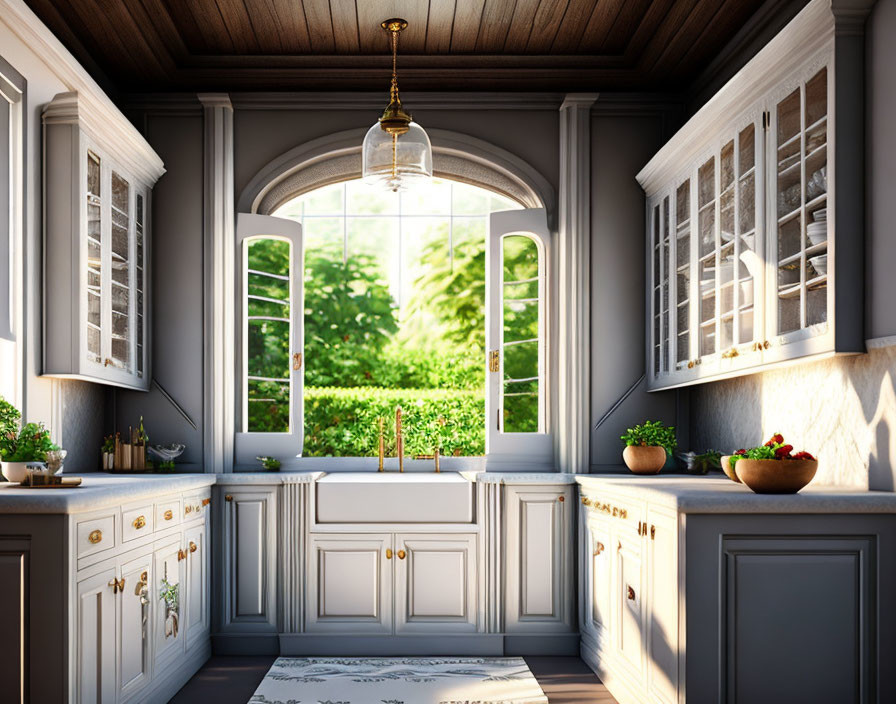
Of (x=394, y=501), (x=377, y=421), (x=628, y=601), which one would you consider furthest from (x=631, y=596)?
(x=377, y=421)

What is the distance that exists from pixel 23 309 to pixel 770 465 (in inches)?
114

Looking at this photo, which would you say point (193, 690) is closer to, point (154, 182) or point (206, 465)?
point (206, 465)

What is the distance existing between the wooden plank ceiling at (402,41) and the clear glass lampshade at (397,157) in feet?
2.01

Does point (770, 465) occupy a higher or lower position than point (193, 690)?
higher

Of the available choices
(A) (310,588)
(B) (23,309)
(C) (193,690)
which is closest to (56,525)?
(B) (23,309)

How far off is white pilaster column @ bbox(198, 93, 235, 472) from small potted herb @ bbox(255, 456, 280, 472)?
184mm

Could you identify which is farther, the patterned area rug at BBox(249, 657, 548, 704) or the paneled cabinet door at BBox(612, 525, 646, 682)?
the patterned area rug at BBox(249, 657, 548, 704)

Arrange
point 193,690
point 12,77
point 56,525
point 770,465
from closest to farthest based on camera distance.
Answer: point 56,525 → point 770,465 → point 12,77 → point 193,690

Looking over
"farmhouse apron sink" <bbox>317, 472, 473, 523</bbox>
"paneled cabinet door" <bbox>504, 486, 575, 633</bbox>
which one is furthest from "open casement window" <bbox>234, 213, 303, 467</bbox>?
"paneled cabinet door" <bbox>504, 486, 575, 633</bbox>

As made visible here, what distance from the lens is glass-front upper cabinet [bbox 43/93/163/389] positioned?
3.99 m

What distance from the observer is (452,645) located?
191 inches

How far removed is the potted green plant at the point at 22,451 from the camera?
3.35m

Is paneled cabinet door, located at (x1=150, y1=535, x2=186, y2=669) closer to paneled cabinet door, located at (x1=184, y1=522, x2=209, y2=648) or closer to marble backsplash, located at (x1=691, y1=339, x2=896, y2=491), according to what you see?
paneled cabinet door, located at (x1=184, y1=522, x2=209, y2=648)

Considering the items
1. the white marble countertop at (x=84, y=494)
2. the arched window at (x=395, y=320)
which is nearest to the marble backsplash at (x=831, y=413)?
the white marble countertop at (x=84, y=494)
